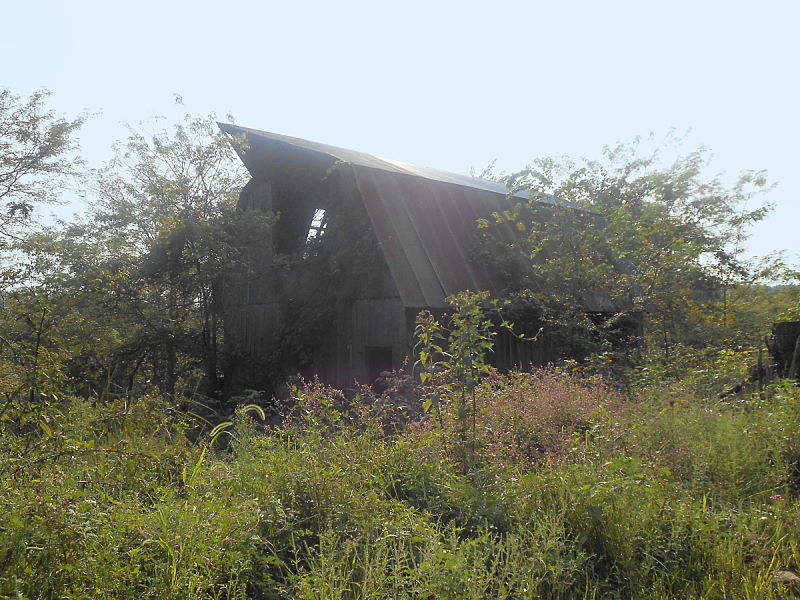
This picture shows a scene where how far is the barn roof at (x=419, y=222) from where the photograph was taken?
9.80 metres

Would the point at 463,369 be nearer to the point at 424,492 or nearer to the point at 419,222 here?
the point at 424,492

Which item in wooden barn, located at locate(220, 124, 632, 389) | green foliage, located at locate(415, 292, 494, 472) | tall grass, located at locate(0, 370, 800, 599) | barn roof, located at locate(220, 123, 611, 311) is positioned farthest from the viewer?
wooden barn, located at locate(220, 124, 632, 389)

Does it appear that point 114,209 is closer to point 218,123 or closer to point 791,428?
point 218,123

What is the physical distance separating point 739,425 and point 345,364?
6703mm

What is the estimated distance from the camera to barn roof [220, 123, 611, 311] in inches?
386

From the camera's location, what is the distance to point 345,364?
10531 mm

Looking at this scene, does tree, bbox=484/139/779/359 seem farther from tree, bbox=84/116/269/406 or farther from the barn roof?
tree, bbox=84/116/269/406

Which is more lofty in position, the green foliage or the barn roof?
the barn roof

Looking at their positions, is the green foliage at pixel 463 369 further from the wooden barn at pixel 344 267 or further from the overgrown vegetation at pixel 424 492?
the wooden barn at pixel 344 267

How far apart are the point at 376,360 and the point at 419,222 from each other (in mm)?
2659

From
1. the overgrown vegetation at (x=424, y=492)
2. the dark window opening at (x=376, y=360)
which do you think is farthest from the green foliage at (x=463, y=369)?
the dark window opening at (x=376, y=360)

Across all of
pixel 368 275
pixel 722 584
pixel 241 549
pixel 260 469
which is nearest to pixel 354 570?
pixel 241 549

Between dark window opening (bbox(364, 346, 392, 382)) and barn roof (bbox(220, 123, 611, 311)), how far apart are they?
146cm

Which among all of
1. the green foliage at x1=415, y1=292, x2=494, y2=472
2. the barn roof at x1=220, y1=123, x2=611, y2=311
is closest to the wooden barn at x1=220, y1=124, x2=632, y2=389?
the barn roof at x1=220, y1=123, x2=611, y2=311
